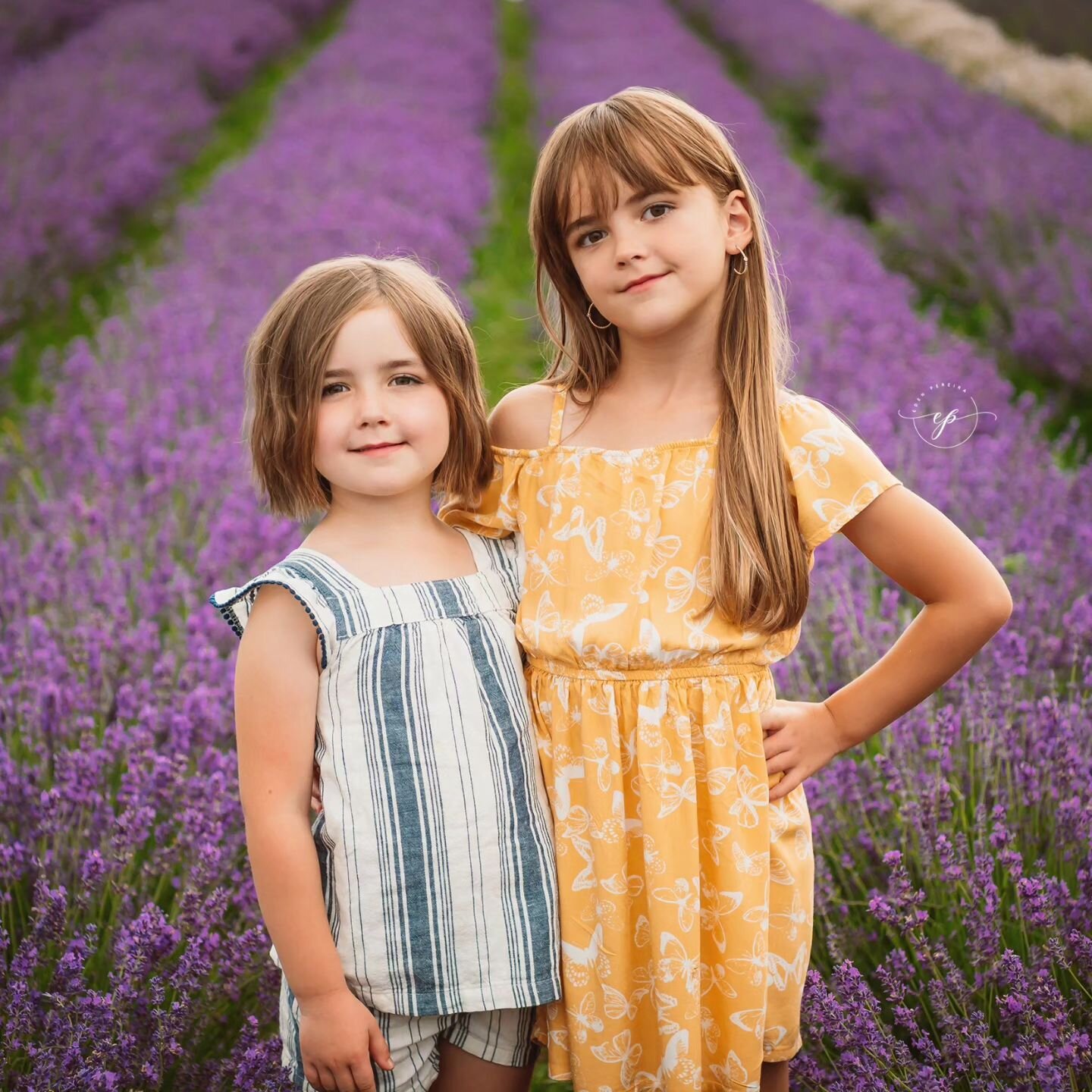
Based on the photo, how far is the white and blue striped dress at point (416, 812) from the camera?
56.8 inches

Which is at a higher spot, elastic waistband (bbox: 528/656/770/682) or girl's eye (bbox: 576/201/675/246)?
girl's eye (bbox: 576/201/675/246)

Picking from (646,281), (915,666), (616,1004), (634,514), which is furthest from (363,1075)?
(646,281)

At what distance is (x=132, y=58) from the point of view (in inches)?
454

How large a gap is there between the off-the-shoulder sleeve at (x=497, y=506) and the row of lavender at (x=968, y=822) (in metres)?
0.75

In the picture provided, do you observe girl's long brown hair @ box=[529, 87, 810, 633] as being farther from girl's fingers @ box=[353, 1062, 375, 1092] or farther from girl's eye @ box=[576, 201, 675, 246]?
girl's fingers @ box=[353, 1062, 375, 1092]

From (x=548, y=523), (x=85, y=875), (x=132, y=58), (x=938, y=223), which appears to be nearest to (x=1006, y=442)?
(x=548, y=523)

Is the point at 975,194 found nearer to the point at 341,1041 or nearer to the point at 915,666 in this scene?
the point at 915,666

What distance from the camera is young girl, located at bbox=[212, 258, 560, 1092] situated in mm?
1437

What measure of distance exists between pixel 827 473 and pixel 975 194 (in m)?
5.72

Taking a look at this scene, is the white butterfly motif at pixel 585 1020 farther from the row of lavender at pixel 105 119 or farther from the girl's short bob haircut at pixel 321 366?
the row of lavender at pixel 105 119

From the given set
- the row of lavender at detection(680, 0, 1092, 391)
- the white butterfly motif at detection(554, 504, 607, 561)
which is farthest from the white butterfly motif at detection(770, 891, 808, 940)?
the row of lavender at detection(680, 0, 1092, 391)

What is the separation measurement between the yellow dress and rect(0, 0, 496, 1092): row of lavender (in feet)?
1.56

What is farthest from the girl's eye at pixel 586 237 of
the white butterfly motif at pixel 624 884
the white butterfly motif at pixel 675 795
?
the white butterfly motif at pixel 624 884

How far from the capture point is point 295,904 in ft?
4.65
